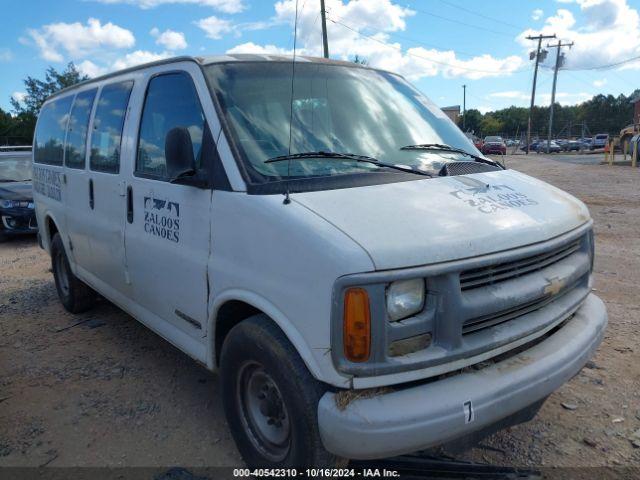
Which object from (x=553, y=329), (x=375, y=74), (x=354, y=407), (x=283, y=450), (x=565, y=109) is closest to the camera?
(x=354, y=407)

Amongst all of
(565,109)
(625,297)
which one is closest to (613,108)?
(565,109)

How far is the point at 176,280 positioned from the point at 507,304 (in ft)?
6.08

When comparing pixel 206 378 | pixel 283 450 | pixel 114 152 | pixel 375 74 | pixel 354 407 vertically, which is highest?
pixel 375 74

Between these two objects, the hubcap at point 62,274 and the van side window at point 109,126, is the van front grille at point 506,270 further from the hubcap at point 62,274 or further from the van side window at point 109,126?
the hubcap at point 62,274

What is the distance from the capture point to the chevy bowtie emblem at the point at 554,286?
8.40 feet

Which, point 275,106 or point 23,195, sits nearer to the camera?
point 275,106

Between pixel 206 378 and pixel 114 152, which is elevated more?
pixel 114 152

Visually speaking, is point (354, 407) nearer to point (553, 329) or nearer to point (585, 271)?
point (553, 329)

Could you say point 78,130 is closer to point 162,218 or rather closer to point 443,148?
point 162,218

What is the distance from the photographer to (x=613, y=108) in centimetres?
8750

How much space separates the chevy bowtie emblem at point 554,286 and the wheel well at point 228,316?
55.5 inches

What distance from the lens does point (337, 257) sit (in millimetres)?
2109

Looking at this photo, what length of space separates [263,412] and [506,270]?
134cm

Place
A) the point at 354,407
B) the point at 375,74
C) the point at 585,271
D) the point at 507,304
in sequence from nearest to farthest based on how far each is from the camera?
the point at 354,407
the point at 507,304
the point at 585,271
the point at 375,74
